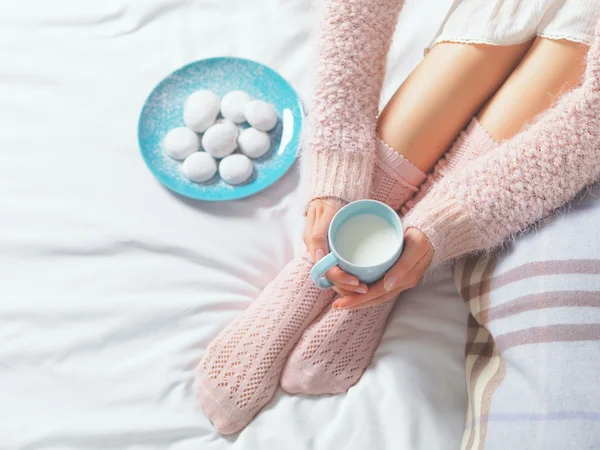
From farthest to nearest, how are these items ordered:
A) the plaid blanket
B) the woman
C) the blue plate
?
the blue plate < the woman < the plaid blanket

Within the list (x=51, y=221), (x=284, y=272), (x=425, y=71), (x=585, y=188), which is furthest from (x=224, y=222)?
(x=585, y=188)

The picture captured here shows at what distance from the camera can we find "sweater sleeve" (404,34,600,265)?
24.3 inches

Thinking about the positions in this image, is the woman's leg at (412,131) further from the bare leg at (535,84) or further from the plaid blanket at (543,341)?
the plaid blanket at (543,341)

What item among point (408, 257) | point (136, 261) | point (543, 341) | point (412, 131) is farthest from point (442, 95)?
point (136, 261)

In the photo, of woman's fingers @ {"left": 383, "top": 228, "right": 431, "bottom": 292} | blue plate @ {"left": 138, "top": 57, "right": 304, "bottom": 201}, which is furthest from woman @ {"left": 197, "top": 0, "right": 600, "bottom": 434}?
blue plate @ {"left": 138, "top": 57, "right": 304, "bottom": 201}

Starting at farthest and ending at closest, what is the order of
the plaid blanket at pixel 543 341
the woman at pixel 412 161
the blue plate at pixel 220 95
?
the blue plate at pixel 220 95 → the woman at pixel 412 161 → the plaid blanket at pixel 543 341

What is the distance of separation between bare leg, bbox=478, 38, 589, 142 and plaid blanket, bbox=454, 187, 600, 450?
0.42ft

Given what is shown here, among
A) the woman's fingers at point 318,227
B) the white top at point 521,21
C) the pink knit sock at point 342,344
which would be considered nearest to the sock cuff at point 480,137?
the pink knit sock at point 342,344

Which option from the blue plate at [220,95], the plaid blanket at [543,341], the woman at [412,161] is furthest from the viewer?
the blue plate at [220,95]

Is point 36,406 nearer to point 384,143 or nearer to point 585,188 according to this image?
point 384,143

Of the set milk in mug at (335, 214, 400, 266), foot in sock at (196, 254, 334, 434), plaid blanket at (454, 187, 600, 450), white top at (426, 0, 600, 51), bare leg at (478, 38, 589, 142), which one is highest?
white top at (426, 0, 600, 51)

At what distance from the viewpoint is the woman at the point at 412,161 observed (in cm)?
64

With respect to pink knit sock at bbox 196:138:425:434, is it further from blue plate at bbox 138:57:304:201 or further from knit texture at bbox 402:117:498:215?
blue plate at bbox 138:57:304:201

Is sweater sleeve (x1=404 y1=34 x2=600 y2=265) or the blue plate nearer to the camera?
sweater sleeve (x1=404 y1=34 x2=600 y2=265)
